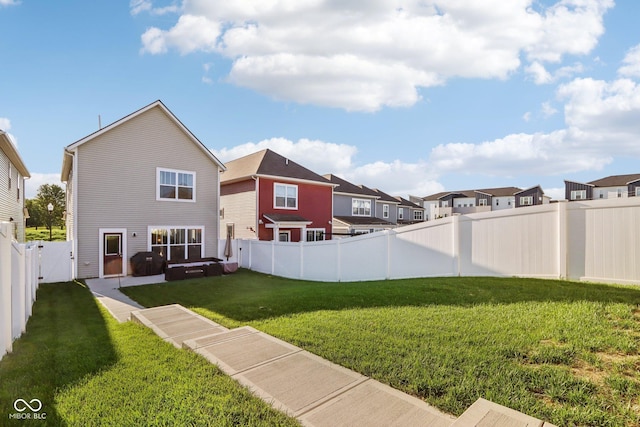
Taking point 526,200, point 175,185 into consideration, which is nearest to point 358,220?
point 175,185

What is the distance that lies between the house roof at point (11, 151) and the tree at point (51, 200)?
938 inches

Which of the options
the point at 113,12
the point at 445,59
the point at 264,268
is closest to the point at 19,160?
the point at 113,12

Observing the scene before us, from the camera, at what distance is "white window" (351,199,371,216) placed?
2956 cm

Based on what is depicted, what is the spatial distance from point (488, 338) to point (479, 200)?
60512 mm

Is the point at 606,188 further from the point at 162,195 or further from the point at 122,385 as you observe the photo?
the point at 122,385

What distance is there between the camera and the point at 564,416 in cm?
242

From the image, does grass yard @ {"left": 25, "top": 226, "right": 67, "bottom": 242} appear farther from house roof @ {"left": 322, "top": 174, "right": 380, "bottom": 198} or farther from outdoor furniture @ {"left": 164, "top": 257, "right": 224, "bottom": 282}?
house roof @ {"left": 322, "top": 174, "right": 380, "bottom": 198}

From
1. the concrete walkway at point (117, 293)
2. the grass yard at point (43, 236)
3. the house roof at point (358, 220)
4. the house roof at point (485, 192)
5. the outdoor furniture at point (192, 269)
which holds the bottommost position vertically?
the concrete walkway at point (117, 293)

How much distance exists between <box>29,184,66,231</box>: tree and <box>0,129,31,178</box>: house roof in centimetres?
2382

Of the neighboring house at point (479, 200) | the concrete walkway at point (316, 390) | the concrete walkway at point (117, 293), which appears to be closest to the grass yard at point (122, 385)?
the concrete walkway at point (316, 390)

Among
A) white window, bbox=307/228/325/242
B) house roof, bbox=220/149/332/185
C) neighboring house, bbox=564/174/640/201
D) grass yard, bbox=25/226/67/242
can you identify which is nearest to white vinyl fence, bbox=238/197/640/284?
house roof, bbox=220/149/332/185

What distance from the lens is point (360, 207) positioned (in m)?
30.3

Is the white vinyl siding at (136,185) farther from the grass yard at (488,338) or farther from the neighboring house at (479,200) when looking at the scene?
the neighboring house at (479,200)

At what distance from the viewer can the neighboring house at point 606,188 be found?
43.4 m
